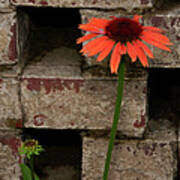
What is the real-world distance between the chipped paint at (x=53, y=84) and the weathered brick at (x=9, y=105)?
0.06m

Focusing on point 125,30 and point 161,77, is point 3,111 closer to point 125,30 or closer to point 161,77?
point 125,30

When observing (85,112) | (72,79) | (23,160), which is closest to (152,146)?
(85,112)

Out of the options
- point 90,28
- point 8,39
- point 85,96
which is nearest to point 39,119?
point 85,96

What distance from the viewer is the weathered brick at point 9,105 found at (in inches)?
49.4

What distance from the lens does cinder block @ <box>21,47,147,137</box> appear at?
124 centimetres

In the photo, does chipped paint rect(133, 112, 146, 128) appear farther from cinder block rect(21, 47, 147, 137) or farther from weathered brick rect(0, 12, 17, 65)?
weathered brick rect(0, 12, 17, 65)

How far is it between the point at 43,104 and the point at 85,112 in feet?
0.50

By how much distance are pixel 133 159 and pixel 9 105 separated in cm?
50

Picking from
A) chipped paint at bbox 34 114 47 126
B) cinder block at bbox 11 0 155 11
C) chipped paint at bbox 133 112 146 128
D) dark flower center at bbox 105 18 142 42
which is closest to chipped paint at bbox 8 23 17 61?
cinder block at bbox 11 0 155 11

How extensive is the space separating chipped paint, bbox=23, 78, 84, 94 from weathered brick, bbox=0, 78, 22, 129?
0.19 ft

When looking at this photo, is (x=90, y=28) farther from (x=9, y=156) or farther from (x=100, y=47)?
(x=9, y=156)

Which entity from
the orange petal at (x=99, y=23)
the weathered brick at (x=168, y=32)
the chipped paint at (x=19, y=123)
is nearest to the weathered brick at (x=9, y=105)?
the chipped paint at (x=19, y=123)

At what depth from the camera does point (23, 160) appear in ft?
4.55

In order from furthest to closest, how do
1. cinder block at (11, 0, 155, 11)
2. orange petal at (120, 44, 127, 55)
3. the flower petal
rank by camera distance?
cinder block at (11, 0, 155, 11) → the flower petal → orange petal at (120, 44, 127, 55)
